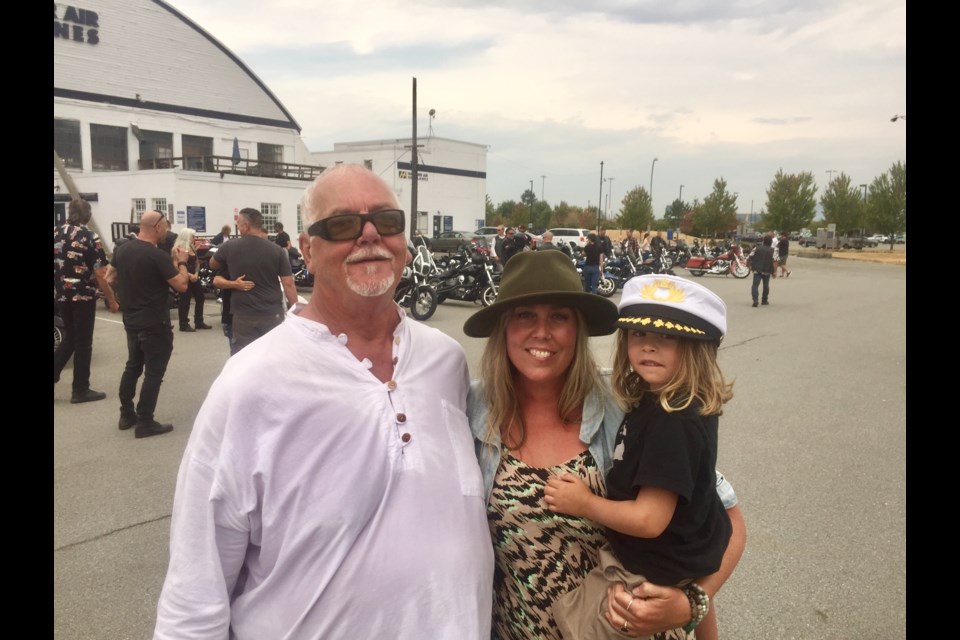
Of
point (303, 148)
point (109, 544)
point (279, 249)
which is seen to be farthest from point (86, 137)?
point (109, 544)

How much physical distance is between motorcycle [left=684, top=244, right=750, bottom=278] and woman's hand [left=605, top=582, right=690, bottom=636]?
87.1 ft

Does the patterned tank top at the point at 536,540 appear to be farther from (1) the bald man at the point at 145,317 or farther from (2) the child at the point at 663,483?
(1) the bald man at the point at 145,317

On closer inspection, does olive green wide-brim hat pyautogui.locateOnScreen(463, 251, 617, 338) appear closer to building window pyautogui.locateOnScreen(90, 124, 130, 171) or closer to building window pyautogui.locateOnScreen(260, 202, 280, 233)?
building window pyautogui.locateOnScreen(260, 202, 280, 233)

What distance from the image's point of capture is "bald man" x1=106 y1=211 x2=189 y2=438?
602cm

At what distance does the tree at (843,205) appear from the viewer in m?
63.3

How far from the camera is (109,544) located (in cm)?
394

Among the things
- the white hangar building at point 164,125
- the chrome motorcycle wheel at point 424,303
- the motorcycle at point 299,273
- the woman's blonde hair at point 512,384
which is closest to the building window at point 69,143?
the white hangar building at point 164,125

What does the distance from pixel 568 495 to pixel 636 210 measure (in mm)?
69842

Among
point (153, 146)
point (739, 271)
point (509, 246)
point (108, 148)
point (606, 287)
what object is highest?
point (153, 146)

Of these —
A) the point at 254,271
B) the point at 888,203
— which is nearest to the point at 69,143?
the point at 254,271

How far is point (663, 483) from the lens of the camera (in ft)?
5.14

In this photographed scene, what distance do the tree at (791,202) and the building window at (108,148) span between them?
52.6 m

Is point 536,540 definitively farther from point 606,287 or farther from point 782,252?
point 782,252

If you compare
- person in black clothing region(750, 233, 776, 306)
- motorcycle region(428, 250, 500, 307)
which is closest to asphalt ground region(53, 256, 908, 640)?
motorcycle region(428, 250, 500, 307)
